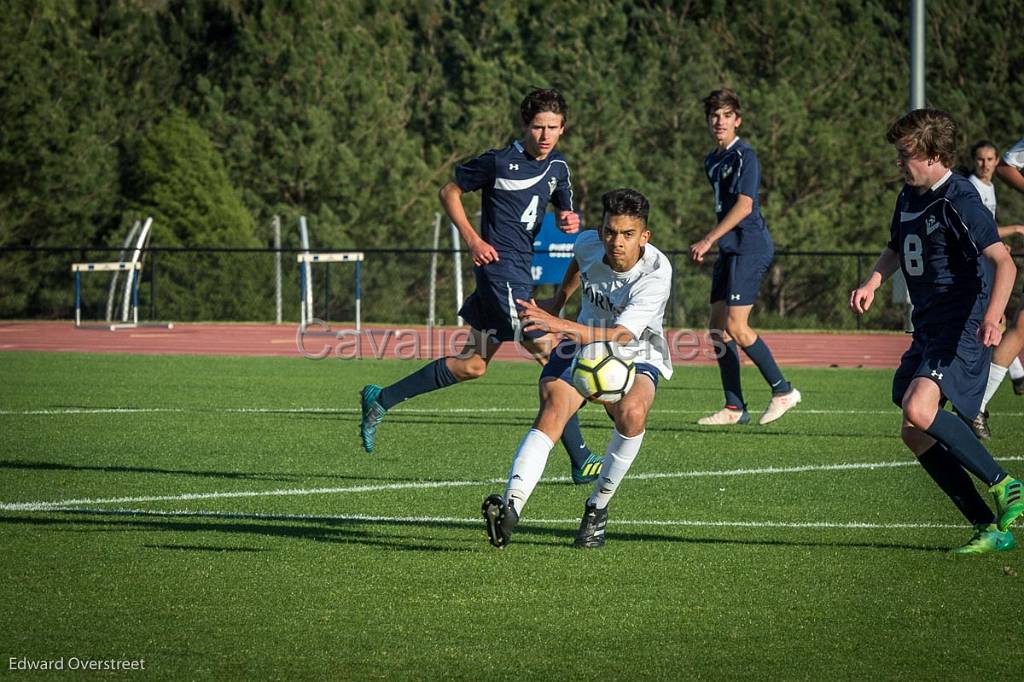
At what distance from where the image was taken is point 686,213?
122 ft

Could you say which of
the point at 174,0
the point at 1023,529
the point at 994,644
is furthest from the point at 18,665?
the point at 174,0

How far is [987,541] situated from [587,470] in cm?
249

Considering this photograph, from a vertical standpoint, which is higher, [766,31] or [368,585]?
[766,31]

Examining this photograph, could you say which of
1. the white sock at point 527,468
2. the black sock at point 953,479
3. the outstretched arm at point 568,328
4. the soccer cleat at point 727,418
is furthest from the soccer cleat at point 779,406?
the white sock at point 527,468

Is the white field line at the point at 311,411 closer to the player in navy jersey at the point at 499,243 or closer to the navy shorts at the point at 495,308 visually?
the player in navy jersey at the point at 499,243

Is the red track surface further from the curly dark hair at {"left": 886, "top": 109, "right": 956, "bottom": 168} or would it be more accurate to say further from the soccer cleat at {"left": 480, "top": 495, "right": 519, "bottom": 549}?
the soccer cleat at {"left": 480, "top": 495, "right": 519, "bottom": 549}

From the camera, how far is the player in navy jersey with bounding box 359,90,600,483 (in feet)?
29.0

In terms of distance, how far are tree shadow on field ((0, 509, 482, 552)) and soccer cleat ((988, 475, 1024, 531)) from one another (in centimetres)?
230

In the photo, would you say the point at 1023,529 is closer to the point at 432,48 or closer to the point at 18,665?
the point at 18,665

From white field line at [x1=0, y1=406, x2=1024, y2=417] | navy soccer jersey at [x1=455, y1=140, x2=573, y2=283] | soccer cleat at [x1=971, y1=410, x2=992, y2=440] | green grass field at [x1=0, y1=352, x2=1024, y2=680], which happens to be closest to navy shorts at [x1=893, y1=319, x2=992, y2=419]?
green grass field at [x1=0, y1=352, x2=1024, y2=680]

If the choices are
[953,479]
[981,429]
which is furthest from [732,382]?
[953,479]

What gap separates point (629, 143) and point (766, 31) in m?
5.37

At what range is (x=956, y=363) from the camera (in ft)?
21.6

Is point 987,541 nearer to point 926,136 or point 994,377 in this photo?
point 926,136
